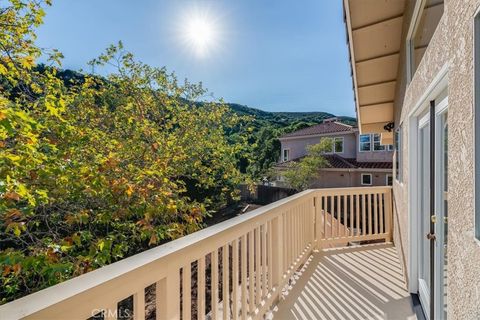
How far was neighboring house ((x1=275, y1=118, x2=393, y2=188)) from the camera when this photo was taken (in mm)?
16766

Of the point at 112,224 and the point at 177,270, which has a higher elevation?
the point at 177,270

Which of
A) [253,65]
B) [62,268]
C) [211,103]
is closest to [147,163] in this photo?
[62,268]

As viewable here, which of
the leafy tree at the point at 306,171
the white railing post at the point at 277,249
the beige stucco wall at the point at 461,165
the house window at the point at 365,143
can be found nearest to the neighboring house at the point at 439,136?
the beige stucco wall at the point at 461,165

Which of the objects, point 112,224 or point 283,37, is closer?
point 112,224

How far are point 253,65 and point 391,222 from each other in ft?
50.9

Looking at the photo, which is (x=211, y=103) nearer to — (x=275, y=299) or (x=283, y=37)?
(x=275, y=299)

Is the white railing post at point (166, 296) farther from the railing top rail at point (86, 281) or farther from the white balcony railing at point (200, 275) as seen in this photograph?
the railing top rail at point (86, 281)

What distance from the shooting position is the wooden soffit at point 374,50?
3.90 metres

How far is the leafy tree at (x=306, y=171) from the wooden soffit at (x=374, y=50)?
10.7 meters

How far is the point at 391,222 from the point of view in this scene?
514 cm

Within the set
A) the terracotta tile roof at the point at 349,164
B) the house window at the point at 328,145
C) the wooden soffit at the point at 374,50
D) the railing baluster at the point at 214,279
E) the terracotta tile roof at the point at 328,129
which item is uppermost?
the terracotta tile roof at the point at 328,129

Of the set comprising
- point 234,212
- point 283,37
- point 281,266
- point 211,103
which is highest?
point 283,37

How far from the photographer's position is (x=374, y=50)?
15.4ft

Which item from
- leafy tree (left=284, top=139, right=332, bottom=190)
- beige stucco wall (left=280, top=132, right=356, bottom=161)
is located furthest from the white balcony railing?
beige stucco wall (left=280, top=132, right=356, bottom=161)
